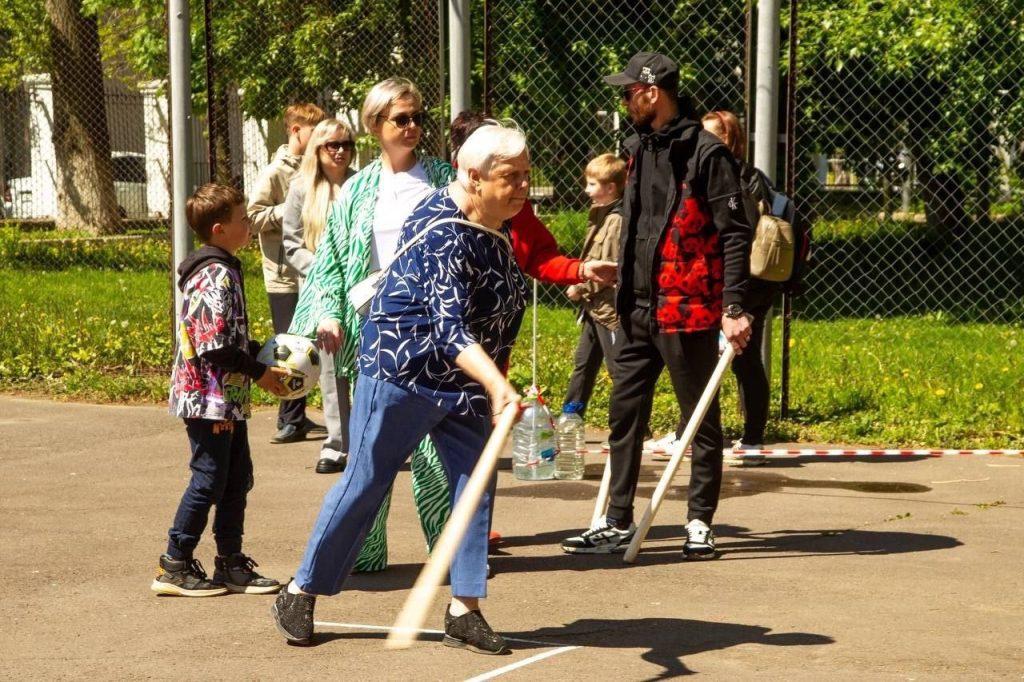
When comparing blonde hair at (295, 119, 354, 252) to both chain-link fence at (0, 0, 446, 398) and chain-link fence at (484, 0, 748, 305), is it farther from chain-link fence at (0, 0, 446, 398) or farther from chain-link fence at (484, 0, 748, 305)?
chain-link fence at (484, 0, 748, 305)

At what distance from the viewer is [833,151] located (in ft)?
54.6

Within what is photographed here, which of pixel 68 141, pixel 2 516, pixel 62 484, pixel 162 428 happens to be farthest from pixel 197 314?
pixel 68 141

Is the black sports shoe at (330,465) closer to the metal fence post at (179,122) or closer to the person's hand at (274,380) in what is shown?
the person's hand at (274,380)

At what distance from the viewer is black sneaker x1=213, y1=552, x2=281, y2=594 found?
5.61m

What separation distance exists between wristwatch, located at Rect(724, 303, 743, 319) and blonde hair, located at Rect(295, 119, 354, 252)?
251cm

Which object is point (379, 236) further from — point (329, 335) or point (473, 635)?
point (473, 635)

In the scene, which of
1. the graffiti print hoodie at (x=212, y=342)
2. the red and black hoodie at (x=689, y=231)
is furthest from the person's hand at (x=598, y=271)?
the graffiti print hoodie at (x=212, y=342)

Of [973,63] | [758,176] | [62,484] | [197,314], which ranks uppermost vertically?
[973,63]

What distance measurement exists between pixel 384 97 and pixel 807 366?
20.7 ft

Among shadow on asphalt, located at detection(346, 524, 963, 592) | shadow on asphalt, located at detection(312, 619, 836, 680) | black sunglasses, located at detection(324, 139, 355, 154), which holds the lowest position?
shadow on asphalt, located at detection(346, 524, 963, 592)

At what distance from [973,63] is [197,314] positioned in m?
10.7

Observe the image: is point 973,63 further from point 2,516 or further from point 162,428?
point 2,516

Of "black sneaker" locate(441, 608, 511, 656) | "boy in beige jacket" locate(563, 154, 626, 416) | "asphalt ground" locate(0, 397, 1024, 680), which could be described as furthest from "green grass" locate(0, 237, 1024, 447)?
"black sneaker" locate(441, 608, 511, 656)

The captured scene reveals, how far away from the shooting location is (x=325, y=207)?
7609mm
